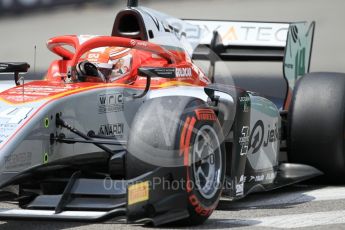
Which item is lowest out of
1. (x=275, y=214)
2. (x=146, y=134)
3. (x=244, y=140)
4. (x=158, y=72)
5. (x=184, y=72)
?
(x=275, y=214)

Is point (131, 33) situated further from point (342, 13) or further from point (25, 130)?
point (342, 13)

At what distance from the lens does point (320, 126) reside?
305 inches

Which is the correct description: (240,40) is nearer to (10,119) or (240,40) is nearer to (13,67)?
(13,67)

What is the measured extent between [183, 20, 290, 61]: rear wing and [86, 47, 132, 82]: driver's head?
78.2 inches

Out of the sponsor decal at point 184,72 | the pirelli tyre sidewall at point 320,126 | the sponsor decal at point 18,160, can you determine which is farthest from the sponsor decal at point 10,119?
the pirelli tyre sidewall at point 320,126

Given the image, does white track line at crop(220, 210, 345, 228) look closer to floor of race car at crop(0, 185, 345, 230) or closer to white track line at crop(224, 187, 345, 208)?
floor of race car at crop(0, 185, 345, 230)

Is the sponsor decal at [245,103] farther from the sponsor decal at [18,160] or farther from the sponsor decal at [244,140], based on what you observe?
the sponsor decal at [18,160]

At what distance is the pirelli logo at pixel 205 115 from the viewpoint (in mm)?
5840

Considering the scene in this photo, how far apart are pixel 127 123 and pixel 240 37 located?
10.5 ft

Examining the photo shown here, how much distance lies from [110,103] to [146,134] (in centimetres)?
82

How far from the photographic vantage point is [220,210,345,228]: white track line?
19.2 ft

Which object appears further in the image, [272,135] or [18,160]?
[272,135]

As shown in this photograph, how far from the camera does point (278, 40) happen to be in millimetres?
9398

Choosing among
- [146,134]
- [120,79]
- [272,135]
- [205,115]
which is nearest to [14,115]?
[146,134]
